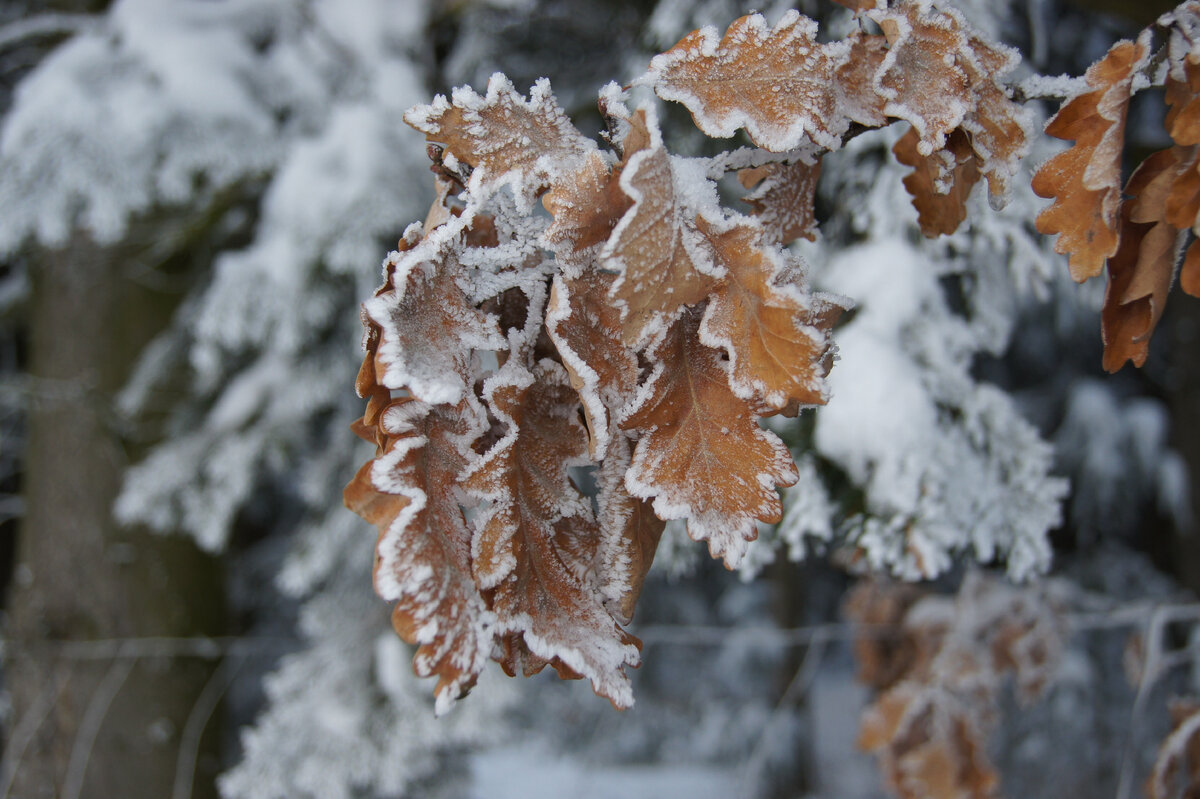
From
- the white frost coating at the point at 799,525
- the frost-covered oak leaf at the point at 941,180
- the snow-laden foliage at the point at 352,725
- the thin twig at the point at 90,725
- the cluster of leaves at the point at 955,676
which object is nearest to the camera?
the frost-covered oak leaf at the point at 941,180

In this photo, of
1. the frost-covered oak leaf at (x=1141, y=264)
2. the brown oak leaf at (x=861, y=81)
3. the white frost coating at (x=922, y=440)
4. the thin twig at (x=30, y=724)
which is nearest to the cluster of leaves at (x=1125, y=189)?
the frost-covered oak leaf at (x=1141, y=264)

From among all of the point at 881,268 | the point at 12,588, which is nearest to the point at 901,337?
the point at 881,268

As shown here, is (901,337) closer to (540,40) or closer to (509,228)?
(509,228)

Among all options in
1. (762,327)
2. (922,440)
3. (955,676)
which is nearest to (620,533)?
(762,327)

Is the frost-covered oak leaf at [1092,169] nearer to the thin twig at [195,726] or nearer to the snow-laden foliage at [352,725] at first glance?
the snow-laden foliage at [352,725]

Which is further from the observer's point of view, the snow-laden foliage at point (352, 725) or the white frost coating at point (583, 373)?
the snow-laden foliage at point (352, 725)

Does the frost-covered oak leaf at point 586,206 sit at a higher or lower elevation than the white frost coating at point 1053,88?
lower
